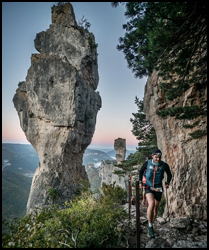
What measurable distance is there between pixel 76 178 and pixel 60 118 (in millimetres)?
9719

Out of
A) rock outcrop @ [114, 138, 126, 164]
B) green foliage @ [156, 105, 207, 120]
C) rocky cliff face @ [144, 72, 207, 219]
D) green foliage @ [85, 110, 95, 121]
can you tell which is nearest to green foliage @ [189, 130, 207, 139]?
rocky cliff face @ [144, 72, 207, 219]

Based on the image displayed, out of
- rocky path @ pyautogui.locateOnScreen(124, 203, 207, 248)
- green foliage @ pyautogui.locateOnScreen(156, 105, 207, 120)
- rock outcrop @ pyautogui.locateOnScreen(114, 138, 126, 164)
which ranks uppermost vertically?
green foliage @ pyautogui.locateOnScreen(156, 105, 207, 120)

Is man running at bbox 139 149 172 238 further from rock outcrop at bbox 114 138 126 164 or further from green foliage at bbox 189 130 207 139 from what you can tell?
rock outcrop at bbox 114 138 126 164

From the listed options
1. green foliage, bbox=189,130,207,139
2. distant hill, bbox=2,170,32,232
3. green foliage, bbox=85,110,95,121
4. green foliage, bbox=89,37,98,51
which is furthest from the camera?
distant hill, bbox=2,170,32,232

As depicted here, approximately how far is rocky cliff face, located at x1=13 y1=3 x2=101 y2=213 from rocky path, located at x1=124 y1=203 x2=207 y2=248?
1563 centimetres

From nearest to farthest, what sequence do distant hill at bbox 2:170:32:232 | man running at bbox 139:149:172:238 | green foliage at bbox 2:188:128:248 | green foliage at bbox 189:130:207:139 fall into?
green foliage at bbox 2:188:128:248 → man running at bbox 139:149:172:238 → green foliage at bbox 189:130:207:139 → distant hill at bbox 2:170:32:232

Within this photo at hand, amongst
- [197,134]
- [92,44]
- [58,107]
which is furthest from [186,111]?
[92,44]

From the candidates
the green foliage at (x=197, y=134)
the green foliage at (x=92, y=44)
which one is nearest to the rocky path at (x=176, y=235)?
the green foliage at (x=197, y=134)

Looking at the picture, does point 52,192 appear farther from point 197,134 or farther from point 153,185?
point 197,134

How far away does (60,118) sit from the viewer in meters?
18.6

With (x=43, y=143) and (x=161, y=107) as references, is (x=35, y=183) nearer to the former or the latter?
(x=43, y=143)

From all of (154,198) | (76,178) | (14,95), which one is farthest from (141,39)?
→ (14,95)

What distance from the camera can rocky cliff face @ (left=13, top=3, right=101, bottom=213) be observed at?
1761 cm

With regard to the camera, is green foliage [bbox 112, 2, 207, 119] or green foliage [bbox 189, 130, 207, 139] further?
green foliage [bbox 189, 130, 207, 139]
